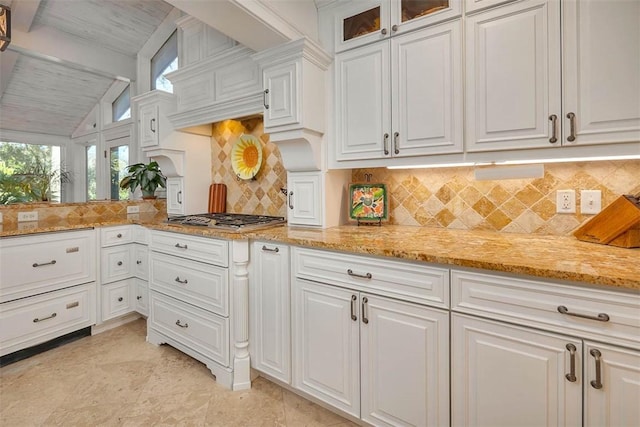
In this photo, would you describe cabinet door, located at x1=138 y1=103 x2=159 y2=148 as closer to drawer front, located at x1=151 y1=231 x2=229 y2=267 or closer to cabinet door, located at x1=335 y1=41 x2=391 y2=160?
drawer front, located at x1=151 y1=231 x2=229 y2=267

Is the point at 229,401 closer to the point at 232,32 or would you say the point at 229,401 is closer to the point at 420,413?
the point at 420,413

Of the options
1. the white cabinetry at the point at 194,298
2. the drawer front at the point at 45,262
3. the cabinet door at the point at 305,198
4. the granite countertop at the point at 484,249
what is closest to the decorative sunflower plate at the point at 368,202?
the granite countertop at the point at 484,249

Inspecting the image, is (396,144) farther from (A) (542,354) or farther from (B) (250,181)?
(B) (250,181)

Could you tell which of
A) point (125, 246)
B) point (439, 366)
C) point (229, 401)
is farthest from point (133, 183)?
point (439, 366)

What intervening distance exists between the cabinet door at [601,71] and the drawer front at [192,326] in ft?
6.93

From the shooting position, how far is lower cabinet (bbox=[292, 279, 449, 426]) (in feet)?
4.21

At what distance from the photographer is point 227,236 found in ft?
5.91

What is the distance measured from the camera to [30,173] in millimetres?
2809

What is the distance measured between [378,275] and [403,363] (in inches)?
15.8

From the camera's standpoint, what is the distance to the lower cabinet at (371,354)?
128 centimetres

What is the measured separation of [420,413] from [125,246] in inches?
106

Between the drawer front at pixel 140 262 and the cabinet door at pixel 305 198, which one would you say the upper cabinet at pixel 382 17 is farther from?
the drawer front at pixel 140 262

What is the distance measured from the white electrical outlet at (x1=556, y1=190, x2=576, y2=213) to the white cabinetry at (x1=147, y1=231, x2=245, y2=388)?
1.78 m

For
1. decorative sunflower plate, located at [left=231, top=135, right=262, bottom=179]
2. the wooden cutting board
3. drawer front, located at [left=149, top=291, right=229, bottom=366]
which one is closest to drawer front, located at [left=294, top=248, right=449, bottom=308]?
drawer front, located at [left=149, top=291, right=229, bottom=366]
